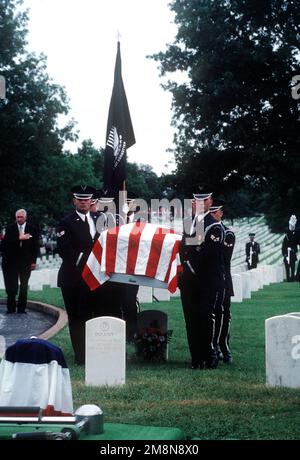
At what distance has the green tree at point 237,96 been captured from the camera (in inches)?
1475

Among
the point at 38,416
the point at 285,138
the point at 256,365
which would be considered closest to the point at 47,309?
the point at 256,365

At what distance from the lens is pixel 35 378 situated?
20.2 feet

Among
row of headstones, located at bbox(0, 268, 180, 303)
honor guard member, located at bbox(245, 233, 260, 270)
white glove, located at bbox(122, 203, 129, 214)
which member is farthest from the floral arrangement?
honor guard member, located at bbox(245, 233, 260, 270)

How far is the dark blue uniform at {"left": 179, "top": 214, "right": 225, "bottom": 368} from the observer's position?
31.6 ft

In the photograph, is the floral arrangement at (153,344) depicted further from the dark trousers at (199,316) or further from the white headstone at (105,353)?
the white headstone at (105,353)

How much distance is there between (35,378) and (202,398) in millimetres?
2013

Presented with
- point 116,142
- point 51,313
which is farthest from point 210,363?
point 51,313

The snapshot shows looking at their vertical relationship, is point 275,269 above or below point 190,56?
below

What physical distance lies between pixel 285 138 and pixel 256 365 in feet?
94.7

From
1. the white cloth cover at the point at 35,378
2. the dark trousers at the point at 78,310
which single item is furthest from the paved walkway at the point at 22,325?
the white cloth cover at the point at 35,378

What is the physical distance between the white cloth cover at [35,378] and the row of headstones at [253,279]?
13057 millimetres

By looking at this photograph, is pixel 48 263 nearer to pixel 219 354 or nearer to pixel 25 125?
pixel 25 125

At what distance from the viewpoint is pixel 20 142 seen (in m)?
41.6
